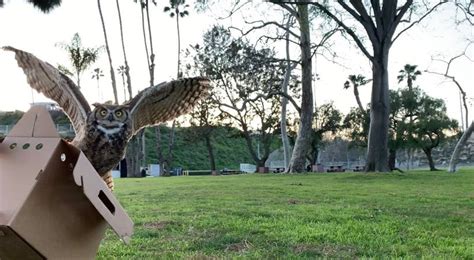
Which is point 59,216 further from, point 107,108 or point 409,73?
point 409,73

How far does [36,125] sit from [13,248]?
1.22 feet

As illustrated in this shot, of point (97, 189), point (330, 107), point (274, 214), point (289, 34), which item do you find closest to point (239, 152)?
point (330, 107)

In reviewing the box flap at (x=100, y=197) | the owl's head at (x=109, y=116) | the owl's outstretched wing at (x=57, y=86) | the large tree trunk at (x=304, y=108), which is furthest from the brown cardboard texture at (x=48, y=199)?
the large tree trunk at (x=304, y=108)

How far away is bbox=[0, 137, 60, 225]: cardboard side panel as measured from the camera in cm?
135

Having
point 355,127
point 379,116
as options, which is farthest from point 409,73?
point 379,116

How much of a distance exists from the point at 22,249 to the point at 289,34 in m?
20.7

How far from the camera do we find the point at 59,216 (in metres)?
1.47

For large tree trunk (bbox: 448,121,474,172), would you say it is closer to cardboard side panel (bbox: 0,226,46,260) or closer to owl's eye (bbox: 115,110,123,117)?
owl's eye (bbox: 115,110,123,117)

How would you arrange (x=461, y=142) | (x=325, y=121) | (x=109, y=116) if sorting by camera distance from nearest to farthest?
(x=109, y=116) → (x=461, y=142) → (x=325, y=121)

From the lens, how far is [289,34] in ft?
70.6

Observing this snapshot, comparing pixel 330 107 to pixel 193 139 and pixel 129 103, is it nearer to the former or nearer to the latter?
pixel 193 139

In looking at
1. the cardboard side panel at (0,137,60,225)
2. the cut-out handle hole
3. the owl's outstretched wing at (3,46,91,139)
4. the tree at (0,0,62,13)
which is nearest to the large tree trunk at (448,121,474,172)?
the tree at (0,0,62,13)

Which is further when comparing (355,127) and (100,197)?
(355,127)

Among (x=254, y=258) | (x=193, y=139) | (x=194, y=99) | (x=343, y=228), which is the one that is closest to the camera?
(x=194, y=99)
